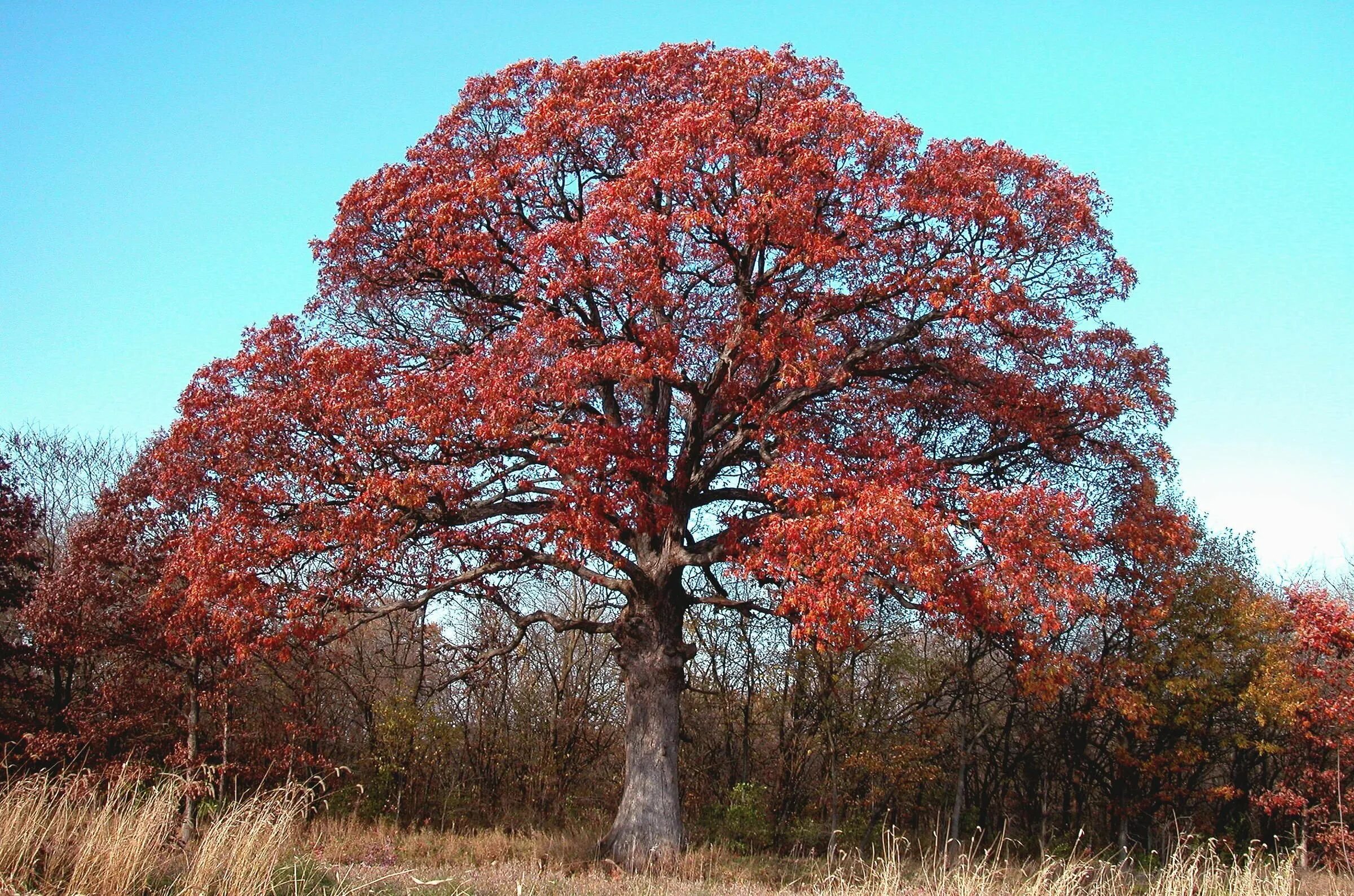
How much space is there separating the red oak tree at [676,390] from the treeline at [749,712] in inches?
53.2

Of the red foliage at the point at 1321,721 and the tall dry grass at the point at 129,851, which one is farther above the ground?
the red foliage at the point at 1321,721

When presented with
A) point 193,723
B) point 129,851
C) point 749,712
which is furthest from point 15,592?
point 749,712

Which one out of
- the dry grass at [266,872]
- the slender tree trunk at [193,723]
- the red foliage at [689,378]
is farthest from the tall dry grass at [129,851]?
the slender tree trunk at [193,723]

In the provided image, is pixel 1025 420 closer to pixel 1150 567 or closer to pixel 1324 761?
pixel 1150 567

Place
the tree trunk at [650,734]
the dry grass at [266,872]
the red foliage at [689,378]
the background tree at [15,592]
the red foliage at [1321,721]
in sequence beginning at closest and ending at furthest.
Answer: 1. the dry grass at [266,872]
2. the red foliage at [689,378]
3. the tree trunk at [650,734]
4. the background tree at [15,592]
5. the red foliage at [1321,721]

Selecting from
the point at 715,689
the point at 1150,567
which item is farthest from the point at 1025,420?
the point at 715,689

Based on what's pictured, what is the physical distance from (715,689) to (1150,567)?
29.3 feet

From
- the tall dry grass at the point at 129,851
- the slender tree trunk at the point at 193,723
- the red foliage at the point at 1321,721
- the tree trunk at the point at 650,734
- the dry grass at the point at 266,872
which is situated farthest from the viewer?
the red foliage at the point at 1321,721

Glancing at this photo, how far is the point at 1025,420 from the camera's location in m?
13.3

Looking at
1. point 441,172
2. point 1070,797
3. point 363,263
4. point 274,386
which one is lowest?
point 1070,797

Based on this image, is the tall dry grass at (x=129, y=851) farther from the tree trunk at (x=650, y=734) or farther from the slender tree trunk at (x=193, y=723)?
the tree trunk at (x=650, y=734)

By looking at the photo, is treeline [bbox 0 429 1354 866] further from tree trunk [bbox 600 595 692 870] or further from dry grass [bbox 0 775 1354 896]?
dry grass [bbox 0 775 1354 896]

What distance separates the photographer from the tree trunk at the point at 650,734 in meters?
12.9

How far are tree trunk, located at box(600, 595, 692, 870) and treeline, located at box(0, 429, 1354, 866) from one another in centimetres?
173
